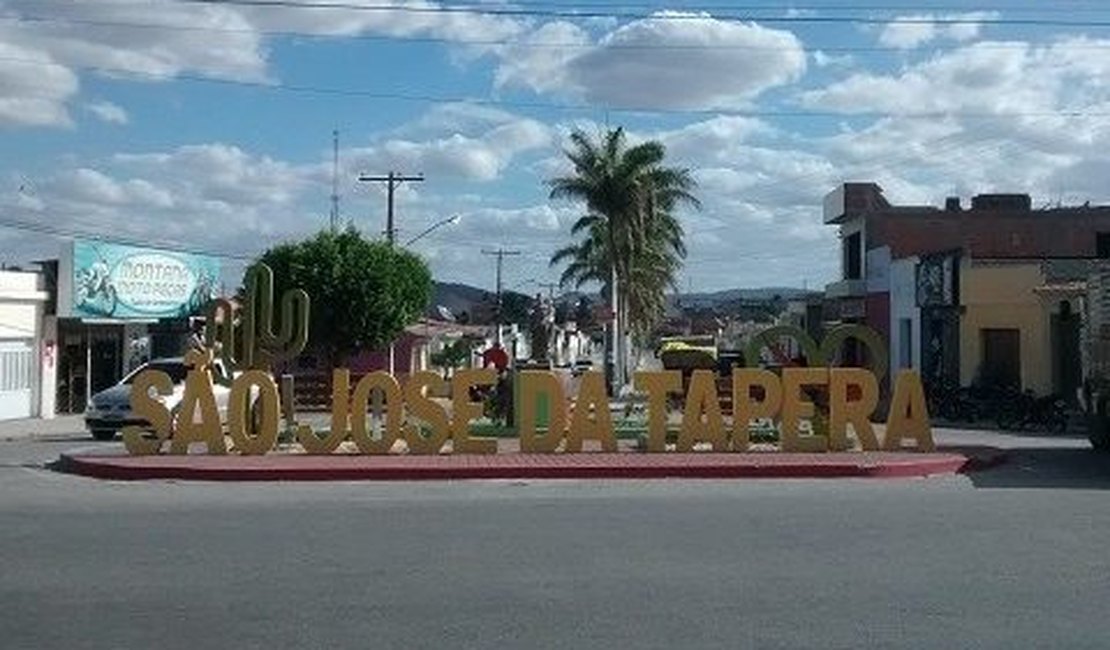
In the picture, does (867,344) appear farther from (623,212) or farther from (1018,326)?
(623,212)

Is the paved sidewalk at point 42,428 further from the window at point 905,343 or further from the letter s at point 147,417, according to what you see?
the window at point 905,343

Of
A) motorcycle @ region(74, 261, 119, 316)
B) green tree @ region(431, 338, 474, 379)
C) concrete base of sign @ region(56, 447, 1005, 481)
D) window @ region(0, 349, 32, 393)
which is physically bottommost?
concrete base of sign @ region(56, 447, 1005, 481)

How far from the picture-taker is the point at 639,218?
58219 mm

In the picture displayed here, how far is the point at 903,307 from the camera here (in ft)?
169

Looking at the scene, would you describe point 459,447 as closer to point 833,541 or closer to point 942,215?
point 833,541

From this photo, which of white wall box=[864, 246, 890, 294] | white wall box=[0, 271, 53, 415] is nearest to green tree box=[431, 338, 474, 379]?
white wall box=[864, 246, 890, 294]

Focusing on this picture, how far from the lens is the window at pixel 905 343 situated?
1988 inches

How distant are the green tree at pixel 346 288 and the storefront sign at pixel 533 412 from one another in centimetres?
2702

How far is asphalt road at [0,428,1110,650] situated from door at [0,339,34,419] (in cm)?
2078

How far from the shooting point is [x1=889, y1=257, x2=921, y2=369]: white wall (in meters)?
49.4

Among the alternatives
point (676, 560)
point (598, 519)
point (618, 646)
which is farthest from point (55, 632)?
point (598, 519)

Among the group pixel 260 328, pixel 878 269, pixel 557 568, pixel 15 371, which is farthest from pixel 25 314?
pixel 878 269

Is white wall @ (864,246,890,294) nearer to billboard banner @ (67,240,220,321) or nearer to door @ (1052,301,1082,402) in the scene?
door @ (1052,301,1082,402)

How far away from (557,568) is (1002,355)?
1368 inches
